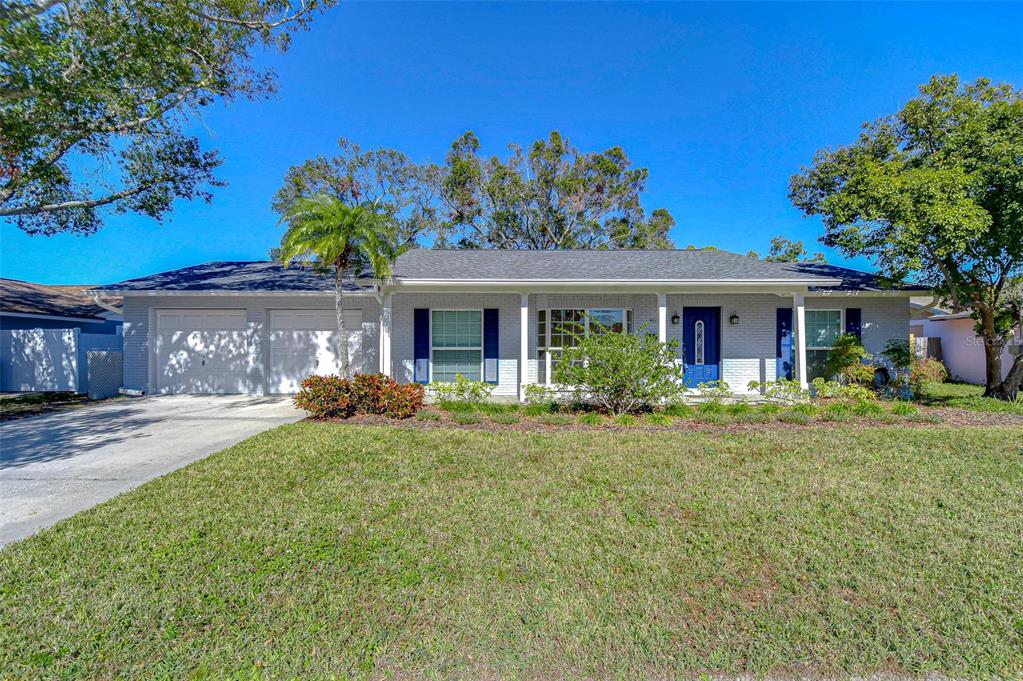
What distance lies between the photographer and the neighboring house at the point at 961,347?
1366 cm

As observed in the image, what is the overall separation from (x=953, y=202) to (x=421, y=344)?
37.8ft

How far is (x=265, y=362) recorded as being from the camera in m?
11.4

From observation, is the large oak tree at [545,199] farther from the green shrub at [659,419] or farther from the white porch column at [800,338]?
the green shrub at [659,419]

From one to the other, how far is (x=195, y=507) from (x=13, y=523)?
145 centimetres

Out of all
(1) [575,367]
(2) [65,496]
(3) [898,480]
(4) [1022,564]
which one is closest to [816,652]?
(4) [1022,564]

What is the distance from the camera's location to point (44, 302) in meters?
14.6

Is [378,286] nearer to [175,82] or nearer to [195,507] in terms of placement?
[195,507]

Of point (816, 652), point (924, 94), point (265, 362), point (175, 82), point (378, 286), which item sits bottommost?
point (816, 652)

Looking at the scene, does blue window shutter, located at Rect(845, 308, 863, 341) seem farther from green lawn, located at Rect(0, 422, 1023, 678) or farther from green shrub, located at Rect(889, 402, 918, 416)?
green lawn, located at Rect(0, 422, 1023, 678)

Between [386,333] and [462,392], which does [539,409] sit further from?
[386,333]

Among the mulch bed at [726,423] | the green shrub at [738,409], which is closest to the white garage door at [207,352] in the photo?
the mulch bed at [726,423]

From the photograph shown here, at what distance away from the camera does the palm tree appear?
8383 millimetres

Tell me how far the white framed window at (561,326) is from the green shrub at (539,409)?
82.8 inches

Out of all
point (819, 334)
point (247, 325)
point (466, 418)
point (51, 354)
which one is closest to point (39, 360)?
point (51, 354)
